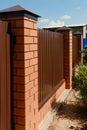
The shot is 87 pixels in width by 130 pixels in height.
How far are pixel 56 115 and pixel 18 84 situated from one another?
7.42 ft

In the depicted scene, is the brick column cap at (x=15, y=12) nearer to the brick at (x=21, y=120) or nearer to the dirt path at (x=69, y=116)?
the brick at (x=21, y=120)

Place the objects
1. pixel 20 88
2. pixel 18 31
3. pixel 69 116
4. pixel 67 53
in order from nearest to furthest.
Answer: pixel 18 31 < pixel 20 88 < pixel 69 116 < pixel 67 53

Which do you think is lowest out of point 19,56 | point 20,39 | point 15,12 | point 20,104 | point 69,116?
point 69,116

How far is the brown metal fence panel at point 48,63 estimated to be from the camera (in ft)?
15.9

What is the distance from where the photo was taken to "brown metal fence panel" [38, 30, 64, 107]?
4.84 m

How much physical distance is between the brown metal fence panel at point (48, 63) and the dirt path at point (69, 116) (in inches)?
16.1

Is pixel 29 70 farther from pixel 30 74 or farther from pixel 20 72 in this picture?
pixel 20 72

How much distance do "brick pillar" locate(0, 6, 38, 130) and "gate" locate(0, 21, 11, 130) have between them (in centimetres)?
13

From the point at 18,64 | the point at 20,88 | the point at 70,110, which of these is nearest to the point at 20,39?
the point at 18,64

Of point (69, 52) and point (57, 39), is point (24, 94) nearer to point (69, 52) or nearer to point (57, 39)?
point (57, 39)

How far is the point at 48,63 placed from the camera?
5.54m

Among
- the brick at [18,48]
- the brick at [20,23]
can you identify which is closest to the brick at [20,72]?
the brick at [18,48]

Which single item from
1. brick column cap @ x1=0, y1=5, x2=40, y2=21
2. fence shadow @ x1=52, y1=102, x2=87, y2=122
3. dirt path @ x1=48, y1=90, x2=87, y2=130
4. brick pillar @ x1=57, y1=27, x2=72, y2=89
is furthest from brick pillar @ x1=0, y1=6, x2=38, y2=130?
brick pillar @ x1=57, y1=27, x2=72, y2=89

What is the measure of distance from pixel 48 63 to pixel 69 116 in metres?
1.25
